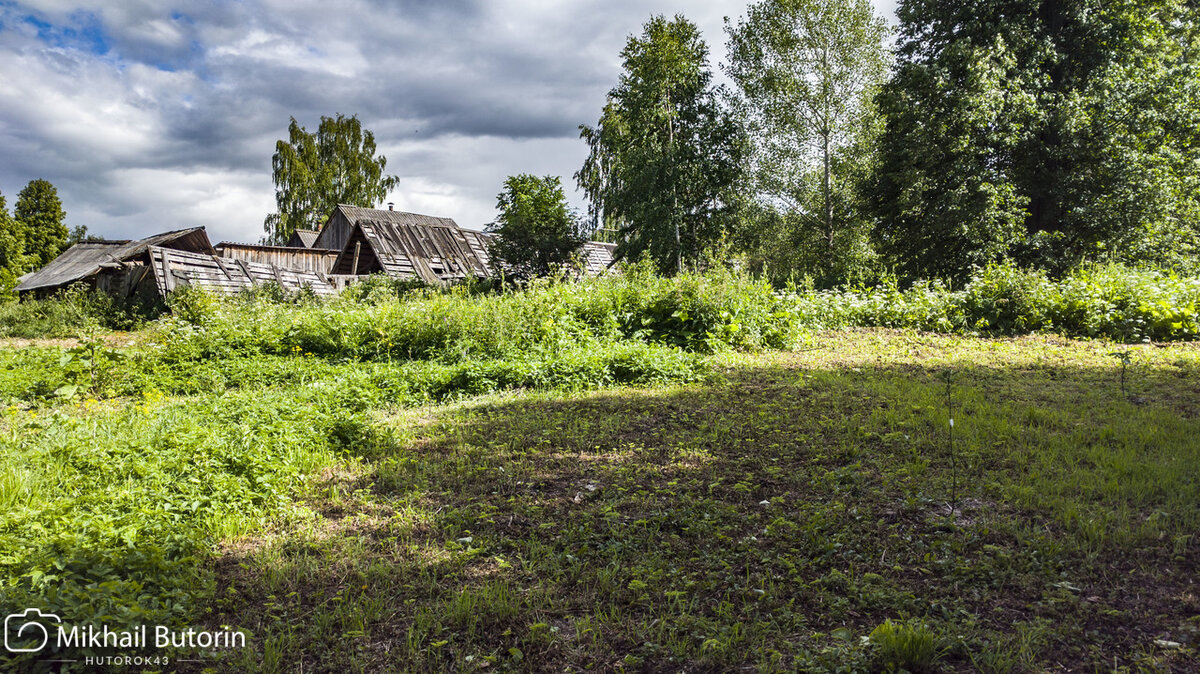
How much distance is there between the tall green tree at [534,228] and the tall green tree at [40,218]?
103ft

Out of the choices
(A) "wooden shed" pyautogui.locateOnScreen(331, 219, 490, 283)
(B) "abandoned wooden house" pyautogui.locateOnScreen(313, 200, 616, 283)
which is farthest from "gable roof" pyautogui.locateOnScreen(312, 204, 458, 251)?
(A) "wooden shed" pyautogui.locateOnScreen(331, 219, 490, 283)

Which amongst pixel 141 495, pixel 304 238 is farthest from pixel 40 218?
pixel 141 495

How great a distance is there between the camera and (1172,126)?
16.9m

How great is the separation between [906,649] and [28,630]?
135 inches

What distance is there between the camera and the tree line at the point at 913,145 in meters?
16.3

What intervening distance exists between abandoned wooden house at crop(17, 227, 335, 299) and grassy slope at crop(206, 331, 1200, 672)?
18051 millimetres

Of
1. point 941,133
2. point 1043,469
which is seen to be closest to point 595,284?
point 1043,469

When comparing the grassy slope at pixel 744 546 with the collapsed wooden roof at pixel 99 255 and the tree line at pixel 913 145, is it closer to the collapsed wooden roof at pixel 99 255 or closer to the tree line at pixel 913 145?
the tree line at pixel 913 145

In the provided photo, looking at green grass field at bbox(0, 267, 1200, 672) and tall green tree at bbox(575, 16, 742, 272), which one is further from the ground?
tall green tree at bbox(575, 16, 742, 272)

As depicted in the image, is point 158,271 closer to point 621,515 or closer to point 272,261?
point 272,261

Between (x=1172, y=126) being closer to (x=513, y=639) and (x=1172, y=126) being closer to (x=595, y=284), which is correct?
(x=595, y=284)

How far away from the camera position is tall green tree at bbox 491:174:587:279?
25.6 metres

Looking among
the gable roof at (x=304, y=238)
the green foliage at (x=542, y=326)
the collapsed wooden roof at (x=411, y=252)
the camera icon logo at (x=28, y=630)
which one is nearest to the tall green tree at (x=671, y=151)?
the collapsed wooden roof at (x=411, y=252)

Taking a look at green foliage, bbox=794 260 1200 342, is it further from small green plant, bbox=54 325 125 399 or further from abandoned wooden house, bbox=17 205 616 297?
small green plant, bbox=54 325 125 399
